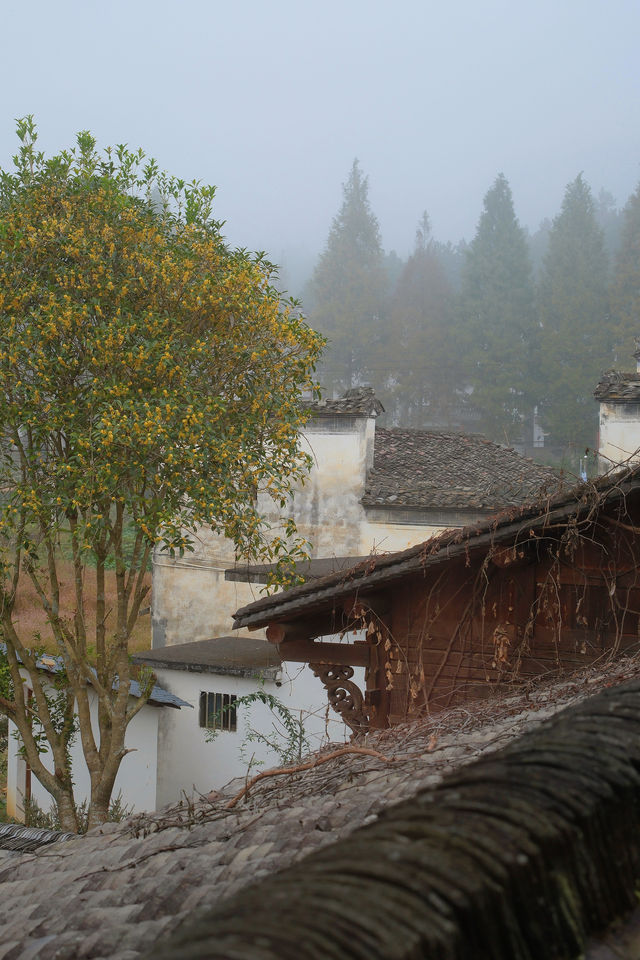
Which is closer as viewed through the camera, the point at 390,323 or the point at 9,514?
the point at 9,514

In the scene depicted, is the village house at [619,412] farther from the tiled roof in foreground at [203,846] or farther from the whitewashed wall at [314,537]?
the tiled roof in foreground at [203,846]

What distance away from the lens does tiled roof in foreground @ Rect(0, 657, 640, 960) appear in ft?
7.88

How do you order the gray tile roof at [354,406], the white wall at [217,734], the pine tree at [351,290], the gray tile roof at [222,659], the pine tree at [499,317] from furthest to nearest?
the pine tree at [351,290]
the pine tree at [499,317]
the gray tile roof at [354,406]
the gray tile roof at [222,659]
the white wall at [217,734]

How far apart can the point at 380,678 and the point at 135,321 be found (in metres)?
4.82

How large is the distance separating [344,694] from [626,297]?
139ft

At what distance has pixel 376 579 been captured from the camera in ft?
22.2

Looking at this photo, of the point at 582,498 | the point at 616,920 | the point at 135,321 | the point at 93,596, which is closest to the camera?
the point at 616,920

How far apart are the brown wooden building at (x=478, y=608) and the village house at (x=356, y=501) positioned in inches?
413

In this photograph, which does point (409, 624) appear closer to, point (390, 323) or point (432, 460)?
point (432, 460)

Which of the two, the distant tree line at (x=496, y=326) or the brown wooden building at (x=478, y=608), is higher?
the distant tree line at (x=496, y=326)

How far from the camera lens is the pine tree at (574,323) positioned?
41750 mm

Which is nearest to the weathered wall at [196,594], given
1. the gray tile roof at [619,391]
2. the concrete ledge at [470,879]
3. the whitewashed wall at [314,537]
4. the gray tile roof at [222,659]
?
the whitewashed wall at [314,537]

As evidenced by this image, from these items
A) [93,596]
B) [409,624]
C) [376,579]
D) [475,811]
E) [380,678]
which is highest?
[475,811]

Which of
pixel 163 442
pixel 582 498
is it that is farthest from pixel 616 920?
pixel 163 442
